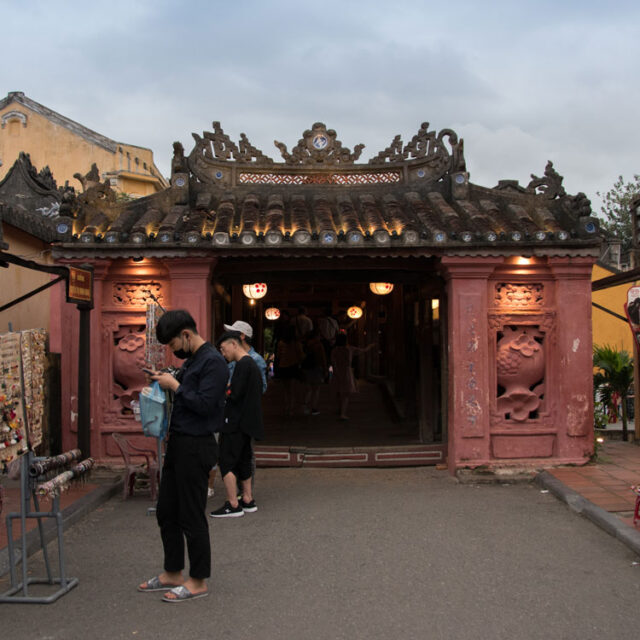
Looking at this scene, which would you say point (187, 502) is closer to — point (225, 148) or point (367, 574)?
point (367, 574)

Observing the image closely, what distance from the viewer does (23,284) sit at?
13.4 metres

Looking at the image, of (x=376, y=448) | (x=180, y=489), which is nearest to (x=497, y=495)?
(x=376, y=448)

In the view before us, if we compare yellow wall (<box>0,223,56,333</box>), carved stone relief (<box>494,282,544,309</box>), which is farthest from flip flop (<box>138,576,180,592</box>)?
yellow wall (<box>0,223,56,333</box>)

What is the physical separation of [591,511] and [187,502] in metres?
4.31

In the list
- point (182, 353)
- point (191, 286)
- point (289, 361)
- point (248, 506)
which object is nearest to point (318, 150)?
point (191, 286)

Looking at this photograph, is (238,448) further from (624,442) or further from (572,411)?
(624,442)

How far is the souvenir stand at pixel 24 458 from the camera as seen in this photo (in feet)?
16.4

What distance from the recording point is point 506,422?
9117mm

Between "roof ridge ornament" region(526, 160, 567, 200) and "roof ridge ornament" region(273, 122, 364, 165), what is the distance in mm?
2598

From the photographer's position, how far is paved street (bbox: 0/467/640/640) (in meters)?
4.48

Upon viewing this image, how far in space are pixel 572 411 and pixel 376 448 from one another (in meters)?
2.65

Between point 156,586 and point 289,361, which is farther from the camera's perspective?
point 289,361

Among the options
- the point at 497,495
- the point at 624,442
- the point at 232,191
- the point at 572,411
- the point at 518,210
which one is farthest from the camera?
the point at 624,442

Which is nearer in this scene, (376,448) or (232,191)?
(376,448)
